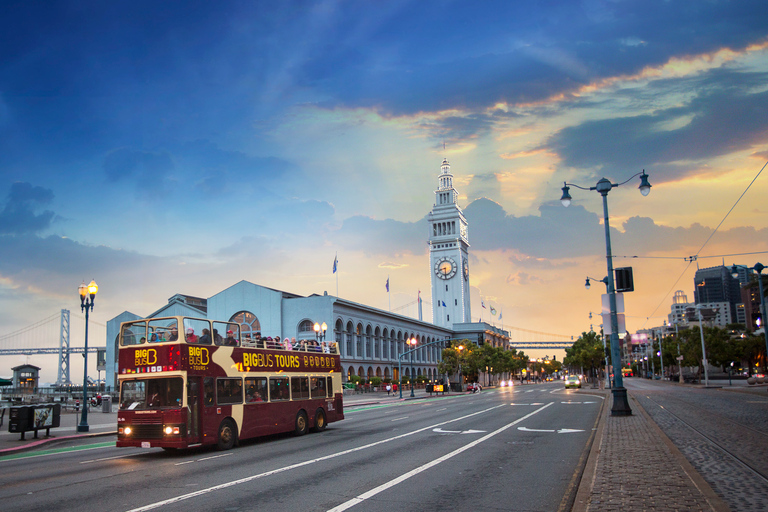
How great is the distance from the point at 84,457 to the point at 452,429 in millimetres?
13066

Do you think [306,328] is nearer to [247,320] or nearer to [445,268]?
[247,320]

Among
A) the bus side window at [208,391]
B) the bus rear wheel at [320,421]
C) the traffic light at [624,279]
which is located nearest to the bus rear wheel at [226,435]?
the bus side window at [208,391]

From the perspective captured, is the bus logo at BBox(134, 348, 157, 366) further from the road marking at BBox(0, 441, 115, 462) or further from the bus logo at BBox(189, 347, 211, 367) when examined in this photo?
the road marking at BBox(0, 441, 115, 462)

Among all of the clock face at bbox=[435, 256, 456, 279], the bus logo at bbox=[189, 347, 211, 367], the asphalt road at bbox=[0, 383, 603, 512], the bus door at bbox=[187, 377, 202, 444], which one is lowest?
the asphalt road at bbox=[0, 383, 603, 512]

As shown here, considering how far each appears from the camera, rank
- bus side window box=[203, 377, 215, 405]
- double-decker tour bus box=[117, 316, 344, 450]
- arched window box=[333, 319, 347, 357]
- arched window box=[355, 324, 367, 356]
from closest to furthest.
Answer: double-decker tour bus box=[117, 316, 344, 450] → bus side window box=[203, 377, 215, 405] → arched window box=[333, 319, 347, 357] → arched window box=[355, 324, 367, 356]

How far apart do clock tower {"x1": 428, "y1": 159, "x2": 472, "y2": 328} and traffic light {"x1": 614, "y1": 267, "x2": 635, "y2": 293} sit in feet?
433

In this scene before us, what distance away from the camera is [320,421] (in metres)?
24.7

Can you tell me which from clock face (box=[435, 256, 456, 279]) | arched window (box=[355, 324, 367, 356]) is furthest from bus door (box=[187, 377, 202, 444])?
clock face (box=[435, 256, 456, 279])

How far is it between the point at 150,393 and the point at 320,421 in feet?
28.7

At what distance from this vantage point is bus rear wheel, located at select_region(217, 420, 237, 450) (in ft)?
61.2

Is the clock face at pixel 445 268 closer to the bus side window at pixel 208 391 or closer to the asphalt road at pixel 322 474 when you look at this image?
the asphalt road at pixel 322 474

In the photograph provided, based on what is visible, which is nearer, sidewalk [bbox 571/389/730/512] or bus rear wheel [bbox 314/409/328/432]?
sidewalk [bbox 571/389/730/512]

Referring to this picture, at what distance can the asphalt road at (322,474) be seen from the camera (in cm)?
1030

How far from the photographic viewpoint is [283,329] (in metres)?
90.8
